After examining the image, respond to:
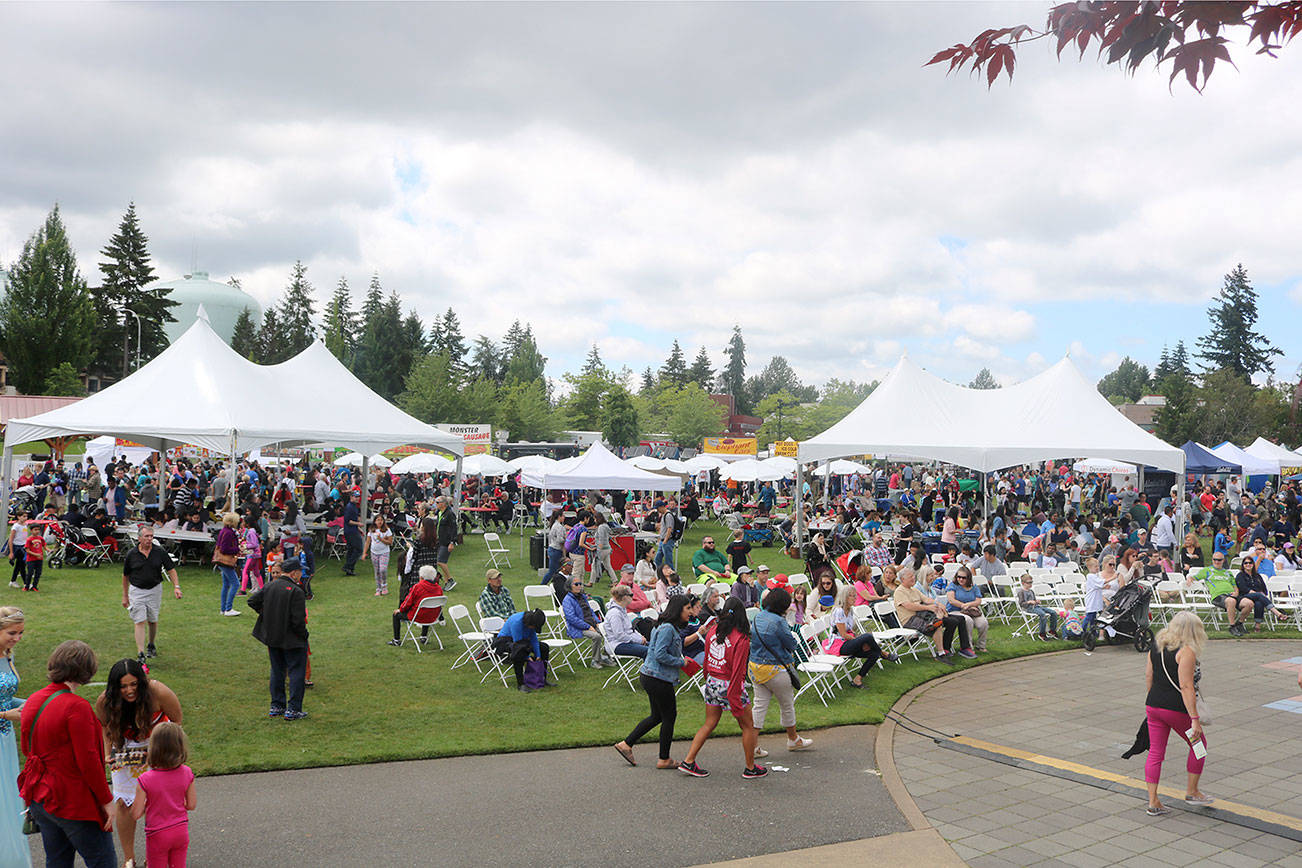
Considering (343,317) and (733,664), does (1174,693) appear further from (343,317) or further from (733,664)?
(343,317)

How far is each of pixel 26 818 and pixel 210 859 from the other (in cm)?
120

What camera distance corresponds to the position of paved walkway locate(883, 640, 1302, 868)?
5.99 meters

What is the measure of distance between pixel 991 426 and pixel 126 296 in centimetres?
6375

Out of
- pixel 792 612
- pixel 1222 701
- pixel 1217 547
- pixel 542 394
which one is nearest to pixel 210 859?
pixel 792 612

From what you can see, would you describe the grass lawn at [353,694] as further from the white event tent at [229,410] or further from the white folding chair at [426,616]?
the white event tent at [229,410]

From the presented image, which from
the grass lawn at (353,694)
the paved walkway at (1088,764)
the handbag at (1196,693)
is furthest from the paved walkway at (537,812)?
the handbag at (1196,693)

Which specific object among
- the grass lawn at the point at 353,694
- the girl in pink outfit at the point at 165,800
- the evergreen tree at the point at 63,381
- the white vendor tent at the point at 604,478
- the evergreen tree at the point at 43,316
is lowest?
the grass lawn at the point at 353,694

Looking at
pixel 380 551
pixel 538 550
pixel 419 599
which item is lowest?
pixel 538 550

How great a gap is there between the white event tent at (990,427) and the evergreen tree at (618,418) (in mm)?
47338

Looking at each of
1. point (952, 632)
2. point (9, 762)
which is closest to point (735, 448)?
point (952, 632)

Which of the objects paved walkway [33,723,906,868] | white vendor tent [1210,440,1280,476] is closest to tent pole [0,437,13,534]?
paved walkway [33,723,906,868]

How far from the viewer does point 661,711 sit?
24.1ft

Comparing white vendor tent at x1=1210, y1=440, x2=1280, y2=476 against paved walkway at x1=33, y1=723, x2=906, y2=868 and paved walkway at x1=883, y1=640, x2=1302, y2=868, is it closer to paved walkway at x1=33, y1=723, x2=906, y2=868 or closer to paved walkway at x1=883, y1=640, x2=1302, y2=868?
paved walkway at x1=883, y1=640, x2=1302, y2=868

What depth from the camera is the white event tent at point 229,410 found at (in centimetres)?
1680
